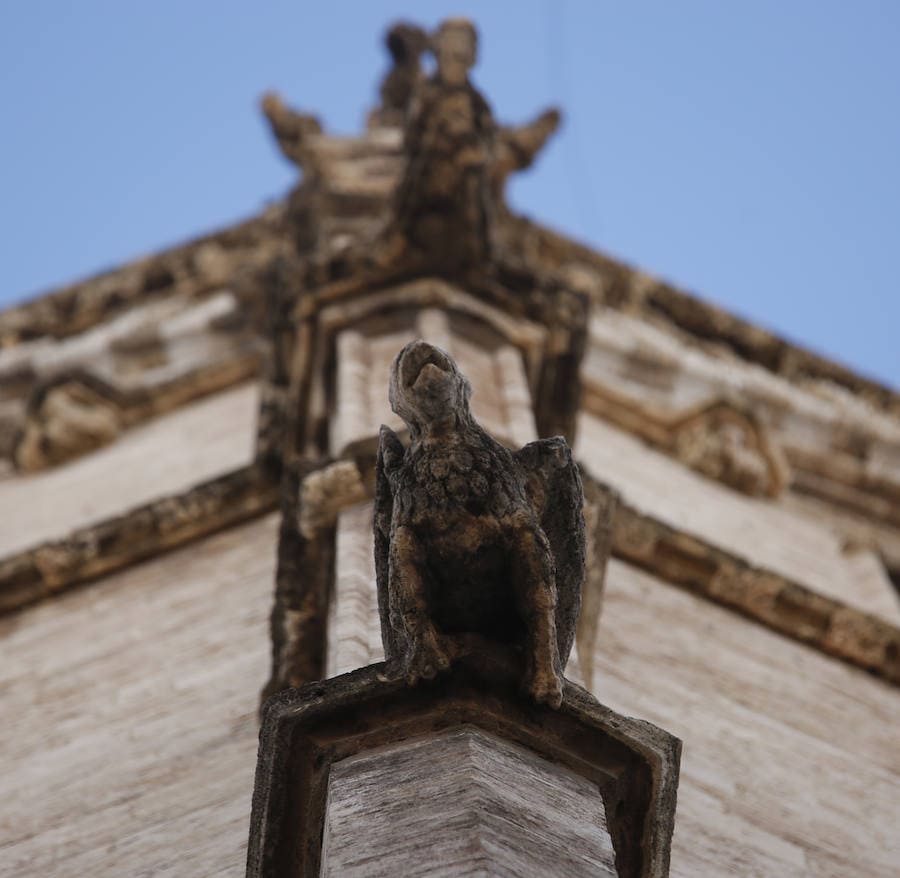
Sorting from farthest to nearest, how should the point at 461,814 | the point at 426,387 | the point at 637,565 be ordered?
the point at 637,565 < the point at 426,387 < the point at 461,814

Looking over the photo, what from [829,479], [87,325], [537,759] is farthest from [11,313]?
[537,759]

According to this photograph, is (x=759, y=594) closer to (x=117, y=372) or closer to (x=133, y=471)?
(x=133, y=471)

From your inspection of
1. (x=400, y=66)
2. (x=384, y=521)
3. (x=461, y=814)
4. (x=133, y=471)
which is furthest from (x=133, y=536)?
(x=400, y=66)

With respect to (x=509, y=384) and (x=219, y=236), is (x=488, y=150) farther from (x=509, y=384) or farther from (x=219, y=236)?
(x=219, y=236)

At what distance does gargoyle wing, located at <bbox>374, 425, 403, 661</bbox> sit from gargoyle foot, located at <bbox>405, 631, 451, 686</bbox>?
0.24 meters

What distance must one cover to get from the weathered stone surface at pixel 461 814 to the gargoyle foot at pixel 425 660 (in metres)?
0.13

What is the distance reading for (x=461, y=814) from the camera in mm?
3541

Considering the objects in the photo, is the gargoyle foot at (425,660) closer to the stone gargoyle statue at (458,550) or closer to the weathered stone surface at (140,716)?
the stone gargoyle statue at (458,550)

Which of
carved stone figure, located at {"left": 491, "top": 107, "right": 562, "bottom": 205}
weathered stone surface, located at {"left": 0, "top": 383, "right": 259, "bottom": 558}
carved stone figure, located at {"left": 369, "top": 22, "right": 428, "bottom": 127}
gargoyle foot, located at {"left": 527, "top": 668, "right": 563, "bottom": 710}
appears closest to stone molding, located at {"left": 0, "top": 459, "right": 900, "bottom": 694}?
weathered stone surface, located at {"left": 0, "top": 383, "right": 259, "bottom": 558}

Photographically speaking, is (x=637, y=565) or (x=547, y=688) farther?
(x=637, y=565)

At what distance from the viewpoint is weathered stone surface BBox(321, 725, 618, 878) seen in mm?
3436

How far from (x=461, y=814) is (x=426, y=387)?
0.96 meters

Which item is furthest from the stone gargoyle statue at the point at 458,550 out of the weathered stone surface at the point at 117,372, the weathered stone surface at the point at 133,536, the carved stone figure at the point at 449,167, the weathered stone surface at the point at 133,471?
the weathered stone surface at the point at 117,372

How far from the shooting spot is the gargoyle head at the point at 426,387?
13.5ft
